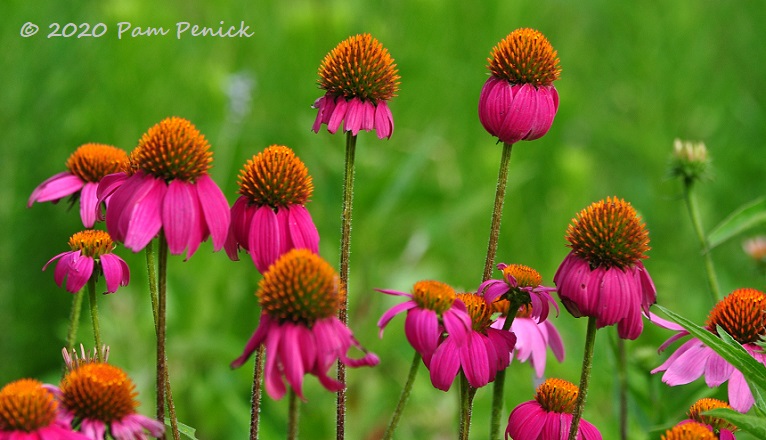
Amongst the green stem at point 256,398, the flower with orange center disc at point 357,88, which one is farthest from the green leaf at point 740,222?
the green stem at point 256,398

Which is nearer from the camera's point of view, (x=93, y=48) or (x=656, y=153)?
(x=93, y=48)

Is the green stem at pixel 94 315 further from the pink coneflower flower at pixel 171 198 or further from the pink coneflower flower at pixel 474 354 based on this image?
the pink coneflower flower at pixel 474 354

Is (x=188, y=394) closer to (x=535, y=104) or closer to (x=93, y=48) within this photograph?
(x=93, y=48)

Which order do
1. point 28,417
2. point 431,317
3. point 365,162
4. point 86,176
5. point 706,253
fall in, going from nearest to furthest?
point 28,417 → point 431,317 → point 86,176 → point 706,253 → point 365,162

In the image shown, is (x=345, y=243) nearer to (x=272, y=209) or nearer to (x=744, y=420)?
(x=272, y=209)

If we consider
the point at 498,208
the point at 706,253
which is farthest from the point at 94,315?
the point at 706,253

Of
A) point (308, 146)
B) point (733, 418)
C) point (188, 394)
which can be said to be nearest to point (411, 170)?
point (308, 146)
